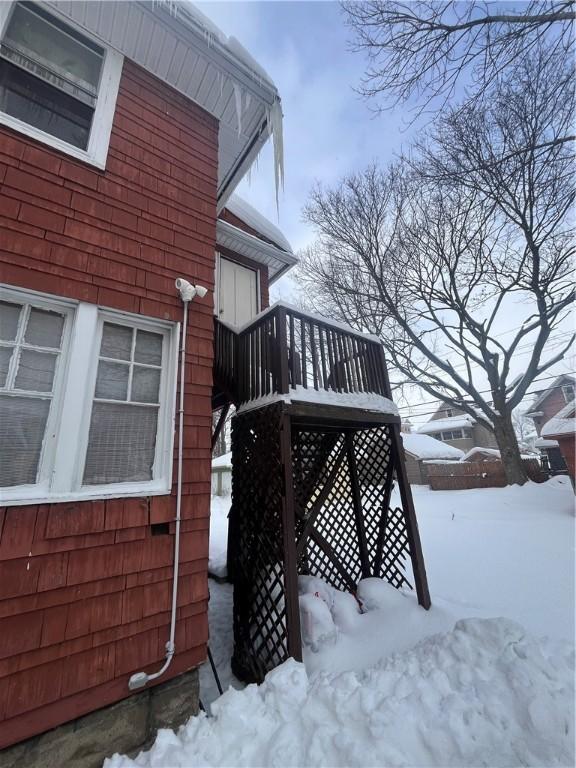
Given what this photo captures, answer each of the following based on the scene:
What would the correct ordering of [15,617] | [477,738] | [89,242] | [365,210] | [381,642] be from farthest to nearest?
1. [365,210]
2. [381,642]
3. [89,242]
4. [15,617]
5. [477,738]

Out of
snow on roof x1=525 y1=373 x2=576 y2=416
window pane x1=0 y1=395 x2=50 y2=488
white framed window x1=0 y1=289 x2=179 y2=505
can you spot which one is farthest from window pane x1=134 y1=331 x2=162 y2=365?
snow on roof x1=525 y1=373 x2=576 y2=416

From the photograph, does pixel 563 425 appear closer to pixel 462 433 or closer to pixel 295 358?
pixel 295 358

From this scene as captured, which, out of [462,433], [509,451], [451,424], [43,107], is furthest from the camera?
[451,424]

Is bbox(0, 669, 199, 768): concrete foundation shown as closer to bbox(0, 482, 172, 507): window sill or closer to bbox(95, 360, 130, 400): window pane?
bbox(0, 482, 172, 507): window sill

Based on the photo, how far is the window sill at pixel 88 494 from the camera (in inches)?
88.5

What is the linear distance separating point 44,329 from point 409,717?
3813 millimetres

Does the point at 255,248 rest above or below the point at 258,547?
above

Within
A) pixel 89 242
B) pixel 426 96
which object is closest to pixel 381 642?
pixel 89 242

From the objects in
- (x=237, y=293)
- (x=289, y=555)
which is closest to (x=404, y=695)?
(x=289, y=555)

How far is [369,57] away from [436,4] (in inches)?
34.3

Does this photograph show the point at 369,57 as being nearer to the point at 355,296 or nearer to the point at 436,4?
the point at 436,4

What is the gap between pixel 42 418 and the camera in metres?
2.53

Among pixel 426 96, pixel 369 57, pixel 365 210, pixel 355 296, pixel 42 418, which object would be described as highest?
pixel 365 210

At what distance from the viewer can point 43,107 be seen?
323 centimetres
